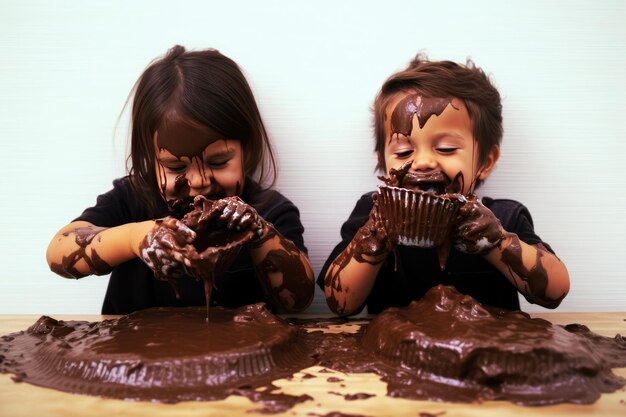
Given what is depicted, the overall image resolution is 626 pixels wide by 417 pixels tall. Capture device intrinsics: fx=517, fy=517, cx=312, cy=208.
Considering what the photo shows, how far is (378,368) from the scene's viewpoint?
1.30 m

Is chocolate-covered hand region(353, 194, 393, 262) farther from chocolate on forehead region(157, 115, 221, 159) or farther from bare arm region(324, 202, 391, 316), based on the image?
chocolate on forehead region(157, 115, 221, 159)

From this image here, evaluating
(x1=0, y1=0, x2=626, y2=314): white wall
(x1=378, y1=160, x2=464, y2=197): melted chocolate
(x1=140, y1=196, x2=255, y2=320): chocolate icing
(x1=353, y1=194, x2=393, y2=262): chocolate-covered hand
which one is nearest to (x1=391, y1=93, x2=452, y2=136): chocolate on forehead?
(x1=378, y1=160, x2=464, y2=197): melted chocolate

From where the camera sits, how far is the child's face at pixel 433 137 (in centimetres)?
174

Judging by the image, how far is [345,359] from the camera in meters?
1.39

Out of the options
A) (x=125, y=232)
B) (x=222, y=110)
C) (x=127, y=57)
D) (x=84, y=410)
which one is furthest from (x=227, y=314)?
(x=127, y=57)

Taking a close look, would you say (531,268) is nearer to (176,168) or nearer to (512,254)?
(512,254)

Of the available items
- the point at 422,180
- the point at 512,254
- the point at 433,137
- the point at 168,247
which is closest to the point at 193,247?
the point at 168,247

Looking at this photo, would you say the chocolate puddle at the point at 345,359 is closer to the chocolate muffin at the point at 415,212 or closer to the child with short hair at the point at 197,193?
the chocolate muffin at the point at 415,212

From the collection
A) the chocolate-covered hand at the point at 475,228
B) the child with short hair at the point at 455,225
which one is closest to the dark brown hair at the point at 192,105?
the child with short hair at the point at 455,225

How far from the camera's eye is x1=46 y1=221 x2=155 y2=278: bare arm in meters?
1.73

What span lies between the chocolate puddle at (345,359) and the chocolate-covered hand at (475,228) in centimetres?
19

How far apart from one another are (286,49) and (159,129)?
2.64ft

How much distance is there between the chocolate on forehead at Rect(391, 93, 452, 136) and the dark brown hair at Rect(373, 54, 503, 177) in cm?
3

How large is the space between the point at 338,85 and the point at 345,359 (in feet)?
4.36
